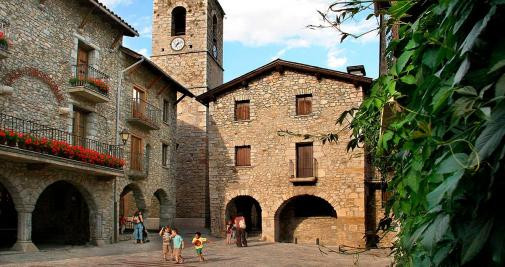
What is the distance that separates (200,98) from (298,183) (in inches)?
265

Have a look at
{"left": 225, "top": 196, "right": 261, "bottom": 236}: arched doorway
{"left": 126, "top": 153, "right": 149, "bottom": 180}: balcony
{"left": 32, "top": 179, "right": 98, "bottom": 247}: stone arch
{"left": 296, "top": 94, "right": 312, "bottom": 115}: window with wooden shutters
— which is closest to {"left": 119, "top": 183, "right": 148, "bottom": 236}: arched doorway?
{"left": 126, "top": 153, "right": 149, "bottom": 180}: balcony

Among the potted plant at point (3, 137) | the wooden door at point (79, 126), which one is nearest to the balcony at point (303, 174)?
the wooden door at point (79, 126)

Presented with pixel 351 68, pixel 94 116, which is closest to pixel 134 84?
pixel 94 116

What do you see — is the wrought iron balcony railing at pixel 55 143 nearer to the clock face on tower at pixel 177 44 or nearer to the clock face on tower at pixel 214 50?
the clock face on tower at pixel 177 44

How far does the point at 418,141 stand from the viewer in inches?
66.2

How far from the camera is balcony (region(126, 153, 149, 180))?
69.4 ft

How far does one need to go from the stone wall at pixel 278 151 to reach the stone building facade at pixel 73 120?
297 cm

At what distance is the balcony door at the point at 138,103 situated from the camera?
21.8 metres

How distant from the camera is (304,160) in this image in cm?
2330

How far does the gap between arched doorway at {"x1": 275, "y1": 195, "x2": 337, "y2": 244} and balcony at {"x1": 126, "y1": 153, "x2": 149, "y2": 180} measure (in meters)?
6.52

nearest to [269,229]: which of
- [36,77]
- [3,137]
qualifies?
[36,77]

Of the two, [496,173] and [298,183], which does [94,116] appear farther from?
[496,173]

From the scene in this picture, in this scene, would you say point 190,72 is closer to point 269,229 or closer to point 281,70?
point 281,70

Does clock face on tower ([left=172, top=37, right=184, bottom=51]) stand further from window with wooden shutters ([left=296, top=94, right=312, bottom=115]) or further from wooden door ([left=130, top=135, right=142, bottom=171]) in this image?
wooden door ([left=130, top=135, right=142, bottom=171])
